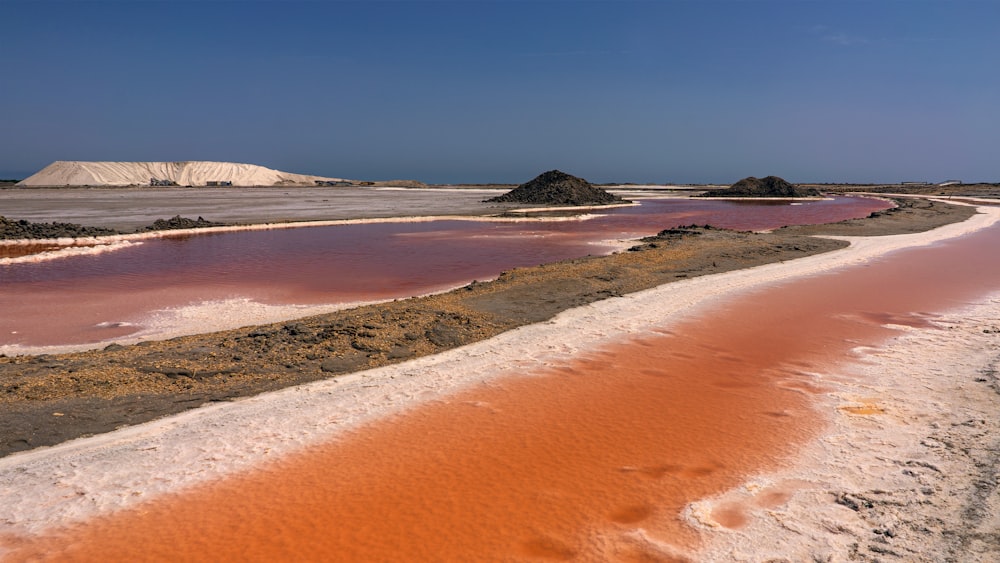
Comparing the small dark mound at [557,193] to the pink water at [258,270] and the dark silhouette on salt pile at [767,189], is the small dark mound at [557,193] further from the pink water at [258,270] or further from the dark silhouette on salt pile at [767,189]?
the pink water at [258,270]

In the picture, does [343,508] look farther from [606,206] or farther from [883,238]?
[606,206]

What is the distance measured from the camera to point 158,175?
12425cm

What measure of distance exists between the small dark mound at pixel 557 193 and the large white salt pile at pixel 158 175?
8015 centimetres

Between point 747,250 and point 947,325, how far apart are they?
10466 millimetres

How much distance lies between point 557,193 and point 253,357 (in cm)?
5548

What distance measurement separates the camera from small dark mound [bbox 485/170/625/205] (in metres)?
62.6

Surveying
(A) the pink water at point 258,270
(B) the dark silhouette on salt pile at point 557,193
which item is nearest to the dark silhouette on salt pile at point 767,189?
(B) the dark silhouette on salt pile at point 557,193

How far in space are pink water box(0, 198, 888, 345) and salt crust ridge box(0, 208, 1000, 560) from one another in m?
6.49

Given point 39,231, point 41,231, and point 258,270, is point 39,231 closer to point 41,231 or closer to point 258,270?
point 41,231

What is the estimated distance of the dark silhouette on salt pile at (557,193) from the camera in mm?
62594

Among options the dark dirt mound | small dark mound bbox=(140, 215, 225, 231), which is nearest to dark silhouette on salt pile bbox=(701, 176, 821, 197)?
small dark mound bbox=(140, 215, 225, 231)

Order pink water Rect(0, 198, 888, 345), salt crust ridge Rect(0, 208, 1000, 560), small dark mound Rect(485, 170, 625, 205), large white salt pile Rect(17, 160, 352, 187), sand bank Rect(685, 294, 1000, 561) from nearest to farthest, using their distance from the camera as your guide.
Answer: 1. sand bank Rect(685, 294, 1000, 561)
2. salt crust ridge Rect(0, 208, 1000, 560)
3. pink water Rect(0, 198, 888, 345)
4. small dark mound Rect(485, 170, 625, 205)
5. large white salt pile Rect(17, 160, 352, 187)

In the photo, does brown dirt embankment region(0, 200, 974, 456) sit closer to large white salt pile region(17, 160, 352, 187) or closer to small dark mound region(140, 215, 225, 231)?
small dark mound region(140, 215, 225, 231)

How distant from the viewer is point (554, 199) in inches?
2450
